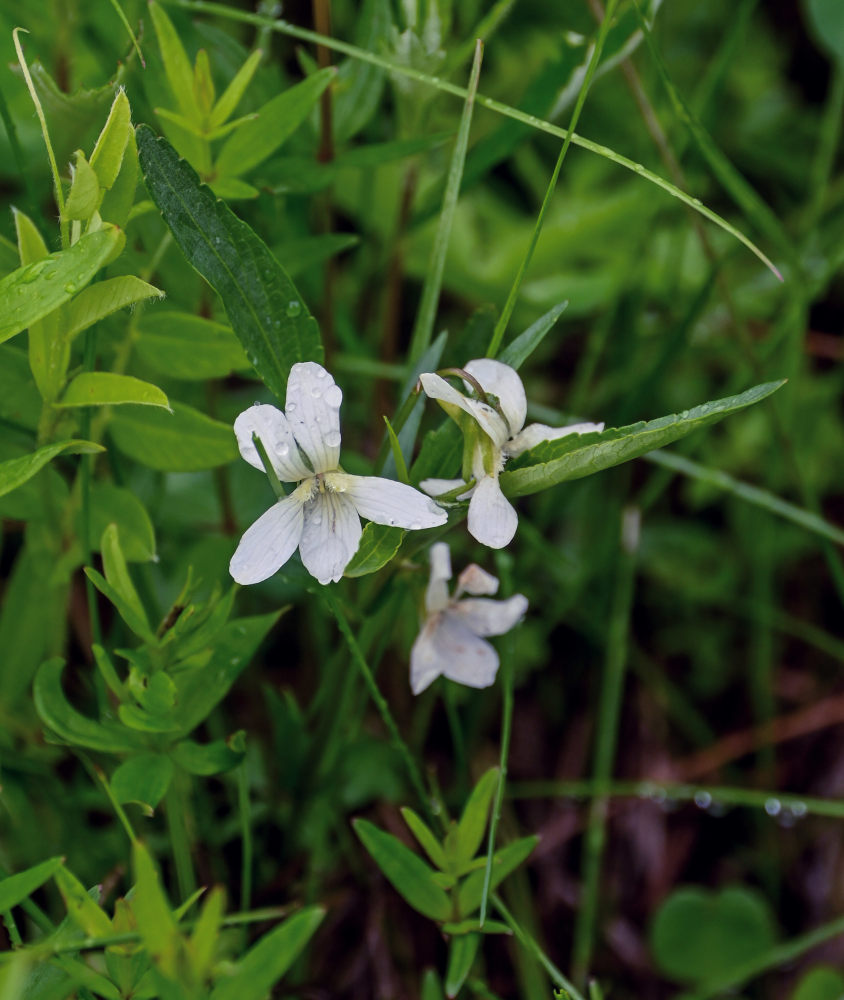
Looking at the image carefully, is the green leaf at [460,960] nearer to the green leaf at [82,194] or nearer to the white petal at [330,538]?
the white petal at [330,538]

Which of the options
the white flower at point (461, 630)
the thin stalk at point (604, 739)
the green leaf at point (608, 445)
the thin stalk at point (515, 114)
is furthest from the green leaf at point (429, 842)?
the thin stalk at point (515, 114)

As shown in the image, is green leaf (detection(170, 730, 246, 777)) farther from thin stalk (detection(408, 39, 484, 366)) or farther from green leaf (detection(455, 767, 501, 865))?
thin stalk (detection(408, 39, 484, 366))

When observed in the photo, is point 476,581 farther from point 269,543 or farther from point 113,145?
point 113,145

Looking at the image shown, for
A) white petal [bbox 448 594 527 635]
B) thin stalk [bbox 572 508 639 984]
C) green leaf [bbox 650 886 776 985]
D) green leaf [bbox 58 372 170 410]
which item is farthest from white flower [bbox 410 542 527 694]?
green leaf [bbox 650 886 776 985]

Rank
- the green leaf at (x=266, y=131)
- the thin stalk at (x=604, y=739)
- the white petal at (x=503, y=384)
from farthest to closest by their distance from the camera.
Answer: the thin stalk at (x=604, y=739) < the green leaf at (x=266, y=131) < the white petal at (x=503, y=384)

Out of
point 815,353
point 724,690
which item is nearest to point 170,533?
point 724,690

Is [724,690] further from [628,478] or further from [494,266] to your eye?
[494,266]
